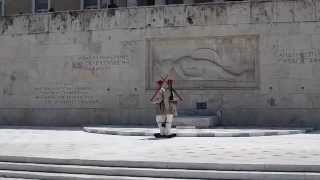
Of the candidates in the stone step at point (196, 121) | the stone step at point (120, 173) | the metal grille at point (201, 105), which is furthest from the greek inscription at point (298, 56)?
the stone step at point (120, 173)

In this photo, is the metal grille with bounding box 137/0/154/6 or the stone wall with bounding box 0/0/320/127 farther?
the metal grille with bounding box 137/0/154/6

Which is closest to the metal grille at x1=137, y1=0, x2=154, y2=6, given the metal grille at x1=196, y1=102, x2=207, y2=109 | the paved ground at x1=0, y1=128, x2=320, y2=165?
the metal grille at x1=196, y1=102, x2=207, y2=109

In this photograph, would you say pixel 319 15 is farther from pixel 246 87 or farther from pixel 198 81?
pixel 198 81

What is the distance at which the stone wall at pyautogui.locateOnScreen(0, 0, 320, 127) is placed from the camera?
64.5 ft

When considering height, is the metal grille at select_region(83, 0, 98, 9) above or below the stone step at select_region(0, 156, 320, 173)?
above

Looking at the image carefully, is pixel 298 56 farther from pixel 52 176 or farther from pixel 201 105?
pixel 52 176

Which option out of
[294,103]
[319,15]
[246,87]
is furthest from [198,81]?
[319,15]

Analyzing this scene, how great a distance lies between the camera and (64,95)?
22.2m

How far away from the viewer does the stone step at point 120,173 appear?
10.3m

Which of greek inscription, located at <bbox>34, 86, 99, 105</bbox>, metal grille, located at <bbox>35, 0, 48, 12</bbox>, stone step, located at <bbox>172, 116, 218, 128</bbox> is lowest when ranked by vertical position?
stone step, located at <bbox>172, 116, 218, 128</bbox>

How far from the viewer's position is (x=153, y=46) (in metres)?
21.2

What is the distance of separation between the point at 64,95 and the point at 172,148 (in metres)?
9.59

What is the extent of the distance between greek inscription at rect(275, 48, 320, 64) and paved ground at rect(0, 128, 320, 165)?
3279 mm

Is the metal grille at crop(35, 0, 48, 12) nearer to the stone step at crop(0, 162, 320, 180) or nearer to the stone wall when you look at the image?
the stone wall
